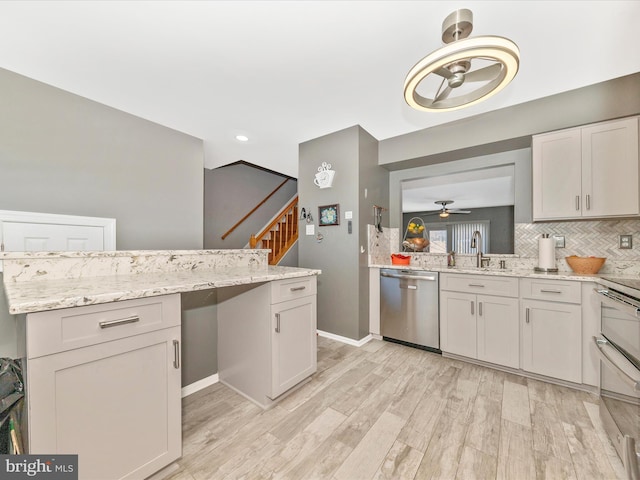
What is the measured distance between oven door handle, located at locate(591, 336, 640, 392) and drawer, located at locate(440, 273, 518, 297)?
730 mm

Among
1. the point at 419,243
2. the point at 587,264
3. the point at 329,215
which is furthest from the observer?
the point at 419,243

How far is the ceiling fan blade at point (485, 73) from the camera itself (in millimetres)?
1412

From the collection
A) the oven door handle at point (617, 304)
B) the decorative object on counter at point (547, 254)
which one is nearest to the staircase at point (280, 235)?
the decorative object on counter at point (547, 254)

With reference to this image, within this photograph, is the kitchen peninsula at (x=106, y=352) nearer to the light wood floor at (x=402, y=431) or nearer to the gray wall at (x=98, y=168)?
the light wood floor at (x=402, y=431)

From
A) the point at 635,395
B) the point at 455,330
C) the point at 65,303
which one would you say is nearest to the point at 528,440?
the point at 635,395

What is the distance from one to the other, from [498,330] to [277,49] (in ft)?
9.55

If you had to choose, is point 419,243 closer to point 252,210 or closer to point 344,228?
point 344,228

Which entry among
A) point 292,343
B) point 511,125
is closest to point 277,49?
point 292,343

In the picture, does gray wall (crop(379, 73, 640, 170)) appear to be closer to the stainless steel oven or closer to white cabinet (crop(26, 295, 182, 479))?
the stainless steel oven

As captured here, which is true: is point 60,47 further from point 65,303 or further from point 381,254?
point 381,254

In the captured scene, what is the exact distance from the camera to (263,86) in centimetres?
217

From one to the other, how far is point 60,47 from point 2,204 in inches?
44.3

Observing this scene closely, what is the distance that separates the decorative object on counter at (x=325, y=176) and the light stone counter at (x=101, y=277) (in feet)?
4.62

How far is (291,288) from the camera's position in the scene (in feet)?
6.33
